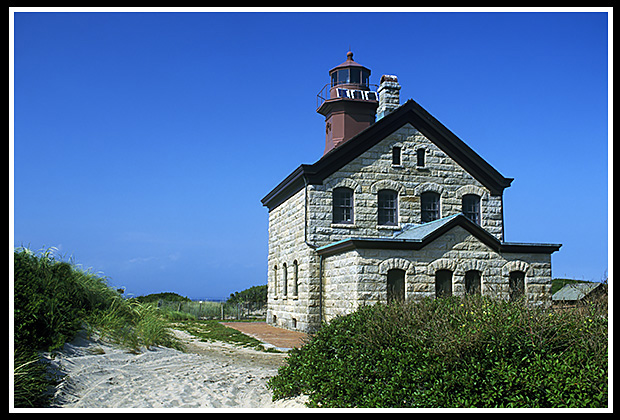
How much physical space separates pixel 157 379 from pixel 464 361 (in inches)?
211

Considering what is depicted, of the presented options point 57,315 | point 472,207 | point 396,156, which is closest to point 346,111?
point 396,156

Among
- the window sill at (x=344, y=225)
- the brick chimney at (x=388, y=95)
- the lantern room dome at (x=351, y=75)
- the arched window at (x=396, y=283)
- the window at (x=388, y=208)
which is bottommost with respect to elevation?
the arched window at (x=396, y=283)

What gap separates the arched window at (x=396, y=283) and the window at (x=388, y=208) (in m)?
4.11

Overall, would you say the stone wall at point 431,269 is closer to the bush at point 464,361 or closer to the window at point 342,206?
the window at point 342,206

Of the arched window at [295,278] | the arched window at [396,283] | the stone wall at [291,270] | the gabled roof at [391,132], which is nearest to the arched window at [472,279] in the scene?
the arched window at [396,283]

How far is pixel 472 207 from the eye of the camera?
886 inches

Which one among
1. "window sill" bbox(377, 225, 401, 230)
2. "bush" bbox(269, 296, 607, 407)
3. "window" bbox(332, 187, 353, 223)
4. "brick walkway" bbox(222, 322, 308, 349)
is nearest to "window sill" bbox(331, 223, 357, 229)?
"window" bbox(332, 187, 353, 223)

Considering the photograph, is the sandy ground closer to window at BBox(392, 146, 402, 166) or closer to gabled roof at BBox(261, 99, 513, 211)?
gabled roof at BBox(261, 99, 513, 211)

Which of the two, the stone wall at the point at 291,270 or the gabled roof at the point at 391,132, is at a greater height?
the gabled roof at the point at 391,132

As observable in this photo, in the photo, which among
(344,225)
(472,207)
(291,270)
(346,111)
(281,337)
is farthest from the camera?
(346,111)

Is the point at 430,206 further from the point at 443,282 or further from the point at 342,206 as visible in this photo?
the point at 443,282

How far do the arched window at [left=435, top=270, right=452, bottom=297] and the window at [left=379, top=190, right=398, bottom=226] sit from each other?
3980 mm

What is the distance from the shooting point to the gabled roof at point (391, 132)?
67.4 ft
